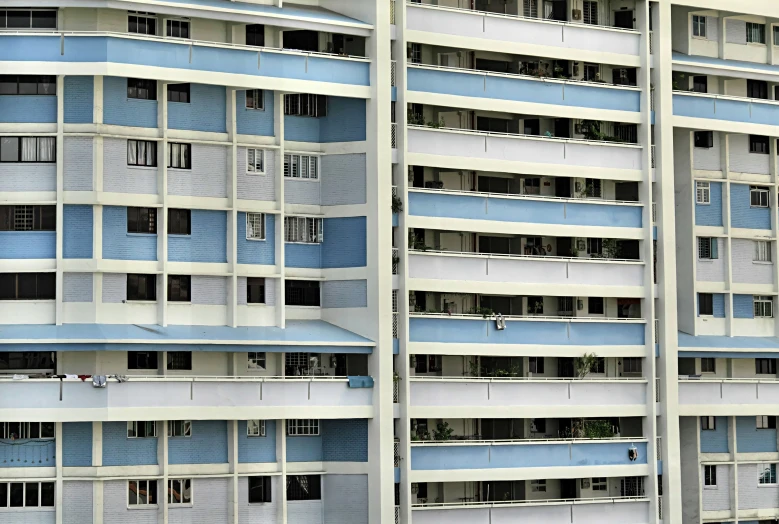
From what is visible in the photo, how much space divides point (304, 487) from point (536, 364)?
26.0 ft

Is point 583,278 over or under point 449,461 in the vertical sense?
over

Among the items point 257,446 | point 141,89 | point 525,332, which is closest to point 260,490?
point 257,446

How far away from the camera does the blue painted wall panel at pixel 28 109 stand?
38625 mm

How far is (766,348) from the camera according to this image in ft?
155

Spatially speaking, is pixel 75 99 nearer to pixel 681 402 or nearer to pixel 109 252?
pixel 109 252

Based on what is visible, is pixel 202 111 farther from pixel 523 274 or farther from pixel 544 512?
pixel 544 512

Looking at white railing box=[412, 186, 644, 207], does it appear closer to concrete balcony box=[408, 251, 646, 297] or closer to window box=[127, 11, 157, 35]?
concrete balcony box=[408, 251, 646, 297]

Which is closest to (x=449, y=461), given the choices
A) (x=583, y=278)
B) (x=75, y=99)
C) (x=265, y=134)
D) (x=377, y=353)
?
(x=377, y=353)

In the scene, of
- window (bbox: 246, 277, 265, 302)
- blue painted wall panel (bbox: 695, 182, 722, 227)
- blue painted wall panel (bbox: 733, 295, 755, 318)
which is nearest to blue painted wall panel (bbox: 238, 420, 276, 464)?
window (bbox: 246, 277, 265, 302)

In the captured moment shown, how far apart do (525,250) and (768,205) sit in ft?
28.0

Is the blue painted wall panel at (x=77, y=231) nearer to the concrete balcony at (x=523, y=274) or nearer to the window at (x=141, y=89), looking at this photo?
the window at (x=141, y=89)

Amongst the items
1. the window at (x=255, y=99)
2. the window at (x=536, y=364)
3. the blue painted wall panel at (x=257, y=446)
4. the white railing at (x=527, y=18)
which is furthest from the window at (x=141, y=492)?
the white railing at (x=527, y=18)

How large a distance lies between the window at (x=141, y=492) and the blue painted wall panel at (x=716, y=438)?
16.7 m

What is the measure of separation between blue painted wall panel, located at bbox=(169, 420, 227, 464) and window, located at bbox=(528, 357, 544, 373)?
30.9 feet
